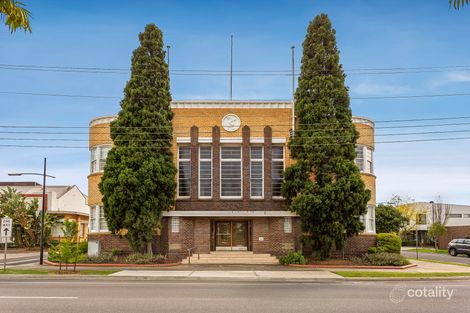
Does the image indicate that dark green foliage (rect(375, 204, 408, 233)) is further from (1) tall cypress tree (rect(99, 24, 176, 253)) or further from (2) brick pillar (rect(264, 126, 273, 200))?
(1) tall cypress tree (rect(99, 24, 176, 253))

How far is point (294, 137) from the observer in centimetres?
3195

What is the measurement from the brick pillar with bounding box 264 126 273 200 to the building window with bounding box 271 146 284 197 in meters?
0.39

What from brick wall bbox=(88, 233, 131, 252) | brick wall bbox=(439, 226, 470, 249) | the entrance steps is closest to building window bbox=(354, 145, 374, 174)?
the entrance steps

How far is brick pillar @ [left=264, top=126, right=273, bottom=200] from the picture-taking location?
110 feet

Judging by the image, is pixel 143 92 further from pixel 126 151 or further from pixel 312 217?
pixel 312 217

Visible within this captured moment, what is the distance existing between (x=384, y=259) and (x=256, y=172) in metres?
9.10

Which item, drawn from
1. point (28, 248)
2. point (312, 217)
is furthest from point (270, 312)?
point (28, 248)

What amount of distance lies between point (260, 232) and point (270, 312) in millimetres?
20313

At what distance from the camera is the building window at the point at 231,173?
33.7 m

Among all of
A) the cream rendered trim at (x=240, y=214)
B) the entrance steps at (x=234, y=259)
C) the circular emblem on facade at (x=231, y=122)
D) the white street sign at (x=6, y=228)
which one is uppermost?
the circular emblem on facade at (x=231, y=122)

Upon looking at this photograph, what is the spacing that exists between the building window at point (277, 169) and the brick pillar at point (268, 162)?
1.27 feet
